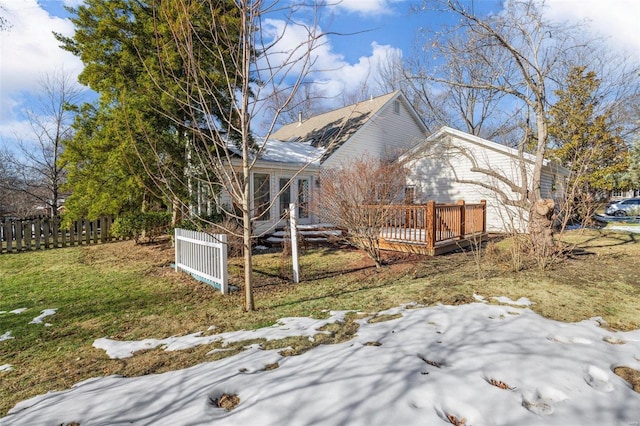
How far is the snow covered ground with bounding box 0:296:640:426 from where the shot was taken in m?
2.02

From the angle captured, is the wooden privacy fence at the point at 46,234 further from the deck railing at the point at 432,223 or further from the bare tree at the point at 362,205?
the deck railing at the point at 432,223

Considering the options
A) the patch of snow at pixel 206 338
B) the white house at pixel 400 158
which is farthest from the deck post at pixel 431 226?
the patch of snow at pixel 206 338

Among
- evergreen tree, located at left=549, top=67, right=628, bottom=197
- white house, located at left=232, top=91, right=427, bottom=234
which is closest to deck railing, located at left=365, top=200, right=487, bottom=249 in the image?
white house, located at left=232, top=91, right=427, bottom=234

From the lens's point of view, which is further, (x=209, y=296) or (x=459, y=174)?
(x=459, y=174)

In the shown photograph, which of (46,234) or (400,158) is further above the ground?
(400,158)

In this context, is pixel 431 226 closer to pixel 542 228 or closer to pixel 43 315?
pixel 542 228

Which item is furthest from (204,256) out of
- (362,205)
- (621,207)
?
(621,207)

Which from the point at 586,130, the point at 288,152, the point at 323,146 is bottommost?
the point at 288,152

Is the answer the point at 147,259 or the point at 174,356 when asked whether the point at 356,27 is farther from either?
the point at 147,259

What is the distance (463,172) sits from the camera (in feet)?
49.6

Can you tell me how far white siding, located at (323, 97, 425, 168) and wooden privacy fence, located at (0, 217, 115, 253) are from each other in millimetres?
9121

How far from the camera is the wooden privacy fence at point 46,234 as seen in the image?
33.7ft

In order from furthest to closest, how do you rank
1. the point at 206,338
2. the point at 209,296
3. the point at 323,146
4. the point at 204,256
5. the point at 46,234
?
the point at 323,146 < the point at 46,234 < the point at 204,256 < the point at 209,296 < the point at 206,338

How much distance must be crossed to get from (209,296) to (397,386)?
4.24m
